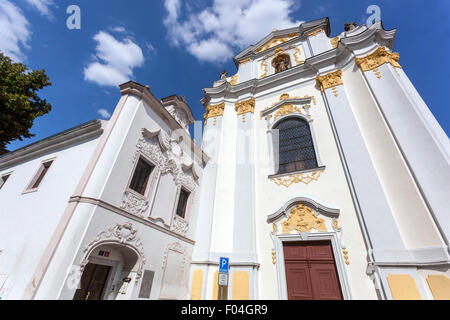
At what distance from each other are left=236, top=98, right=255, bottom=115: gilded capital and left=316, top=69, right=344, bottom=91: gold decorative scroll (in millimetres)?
3298

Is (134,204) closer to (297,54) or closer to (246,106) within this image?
(246,106)

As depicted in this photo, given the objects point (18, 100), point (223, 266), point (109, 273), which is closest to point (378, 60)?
point (223, 266)

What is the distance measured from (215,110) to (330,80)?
230 inches

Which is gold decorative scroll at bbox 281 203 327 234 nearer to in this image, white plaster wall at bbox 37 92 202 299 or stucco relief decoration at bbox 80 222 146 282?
white plaster wall at bbox 37 92 202 299

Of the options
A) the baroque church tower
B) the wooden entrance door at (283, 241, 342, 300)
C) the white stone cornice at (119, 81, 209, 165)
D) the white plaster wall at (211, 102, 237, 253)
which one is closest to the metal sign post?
the baroque church tower

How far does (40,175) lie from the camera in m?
6.02

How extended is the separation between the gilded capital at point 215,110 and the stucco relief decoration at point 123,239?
24.9 ft

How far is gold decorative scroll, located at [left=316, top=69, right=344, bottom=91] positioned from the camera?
8882 mm

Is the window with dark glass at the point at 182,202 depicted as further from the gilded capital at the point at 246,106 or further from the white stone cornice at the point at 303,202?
the gilded capital at the point at 246,106

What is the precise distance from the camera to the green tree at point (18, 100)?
962cm

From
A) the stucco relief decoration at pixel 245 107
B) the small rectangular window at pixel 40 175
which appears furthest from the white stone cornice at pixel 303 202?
the small rectangular window at pixel 40 175

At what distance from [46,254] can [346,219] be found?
754cm
